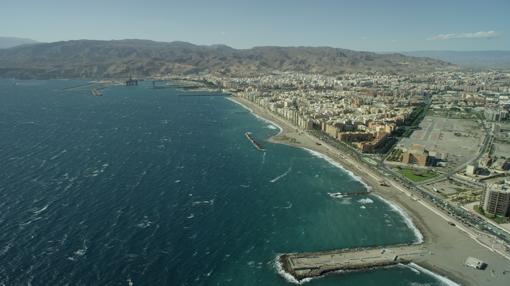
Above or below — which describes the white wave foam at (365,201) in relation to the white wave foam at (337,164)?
below

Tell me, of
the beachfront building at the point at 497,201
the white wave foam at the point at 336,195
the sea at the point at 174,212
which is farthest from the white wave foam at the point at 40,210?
the beachfront building at the point at 497,201

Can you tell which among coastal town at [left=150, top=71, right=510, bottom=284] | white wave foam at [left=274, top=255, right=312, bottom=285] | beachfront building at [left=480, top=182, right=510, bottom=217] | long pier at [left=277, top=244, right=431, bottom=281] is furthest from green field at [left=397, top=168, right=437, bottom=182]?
white wave foam at [left=274, top=255, right=312, bottom=285]

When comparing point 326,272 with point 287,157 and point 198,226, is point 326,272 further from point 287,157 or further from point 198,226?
point 287,157

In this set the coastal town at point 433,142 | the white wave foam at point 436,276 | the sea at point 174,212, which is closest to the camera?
the white wave foam at point 436,276

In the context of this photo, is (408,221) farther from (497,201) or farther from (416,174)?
(416,174)

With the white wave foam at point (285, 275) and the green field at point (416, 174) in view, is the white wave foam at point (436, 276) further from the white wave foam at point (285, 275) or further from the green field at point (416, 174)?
the green field at point (416, 174)

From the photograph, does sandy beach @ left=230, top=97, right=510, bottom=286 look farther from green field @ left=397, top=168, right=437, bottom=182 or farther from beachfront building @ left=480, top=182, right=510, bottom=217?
beachfront building @ left=480, top=182, right=510, bottom=217

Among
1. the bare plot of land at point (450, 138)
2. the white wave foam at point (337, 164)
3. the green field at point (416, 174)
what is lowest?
the white wave foam at point (337, 164)
